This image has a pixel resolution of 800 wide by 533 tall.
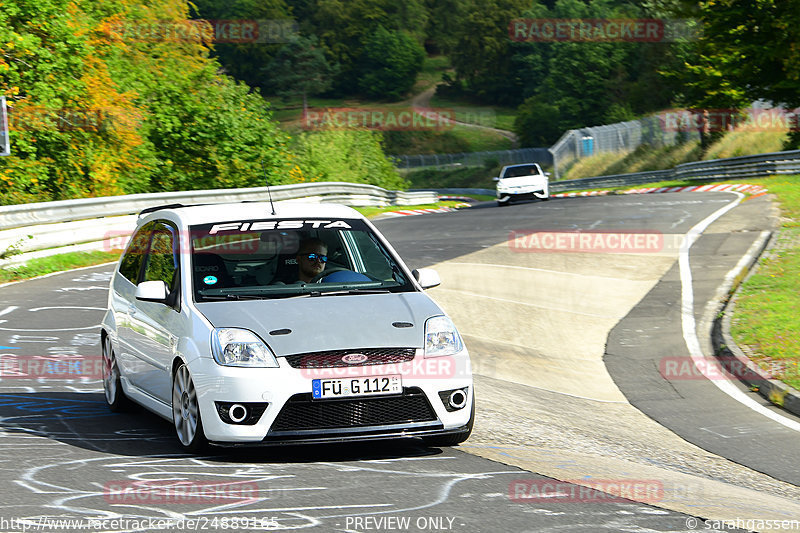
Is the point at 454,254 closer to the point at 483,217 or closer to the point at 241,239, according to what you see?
the point at 483,217

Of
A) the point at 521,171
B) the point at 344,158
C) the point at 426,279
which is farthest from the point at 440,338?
the point at 344,158

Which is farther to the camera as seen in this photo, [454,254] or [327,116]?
[327,116]

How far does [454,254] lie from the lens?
805 inches

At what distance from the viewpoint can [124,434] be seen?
761 centimetres

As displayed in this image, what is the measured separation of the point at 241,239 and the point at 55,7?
→ 767 inches

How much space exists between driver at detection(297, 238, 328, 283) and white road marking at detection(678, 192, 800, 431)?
184 inches

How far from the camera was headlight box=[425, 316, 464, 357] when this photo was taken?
6.84 m

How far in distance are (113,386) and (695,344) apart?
7643 millimetres

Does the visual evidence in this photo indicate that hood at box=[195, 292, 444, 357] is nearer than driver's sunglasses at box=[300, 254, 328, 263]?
Yes

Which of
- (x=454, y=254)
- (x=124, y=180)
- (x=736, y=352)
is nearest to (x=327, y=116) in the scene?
(x=124, y=180)
